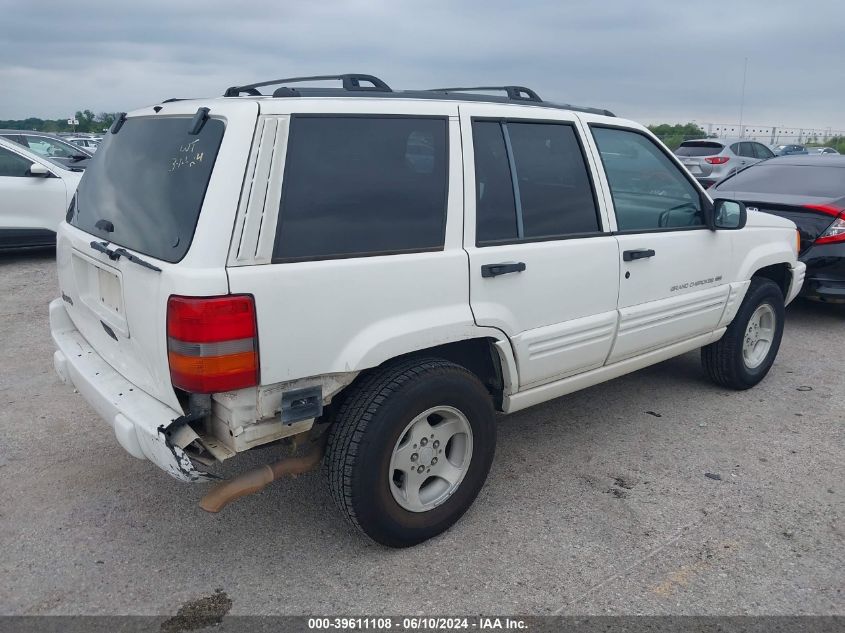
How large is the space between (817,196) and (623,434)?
156 inches

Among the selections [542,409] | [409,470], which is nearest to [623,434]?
[542,409]

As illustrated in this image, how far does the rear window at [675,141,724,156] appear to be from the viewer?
57.5 ft

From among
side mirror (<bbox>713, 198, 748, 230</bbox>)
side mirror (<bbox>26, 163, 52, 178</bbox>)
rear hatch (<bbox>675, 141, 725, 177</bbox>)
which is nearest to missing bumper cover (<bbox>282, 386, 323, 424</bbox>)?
side mirror (<bbox>713, 198, 748, 230</bbox>)

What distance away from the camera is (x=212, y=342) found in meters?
2.38

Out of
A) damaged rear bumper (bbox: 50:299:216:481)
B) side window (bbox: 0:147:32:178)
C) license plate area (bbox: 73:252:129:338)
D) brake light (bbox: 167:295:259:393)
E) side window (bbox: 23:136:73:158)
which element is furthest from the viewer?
side window (bbox: 23:136:73:158)

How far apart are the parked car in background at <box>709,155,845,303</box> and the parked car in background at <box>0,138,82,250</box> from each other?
25.2 ft

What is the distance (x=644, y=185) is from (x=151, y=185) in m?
2.62

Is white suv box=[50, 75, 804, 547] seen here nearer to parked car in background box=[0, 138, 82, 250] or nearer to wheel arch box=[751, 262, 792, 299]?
wheel arch box=[751, 262, 792, 299]

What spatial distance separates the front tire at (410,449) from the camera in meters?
2.71

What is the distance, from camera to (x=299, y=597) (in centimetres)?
269

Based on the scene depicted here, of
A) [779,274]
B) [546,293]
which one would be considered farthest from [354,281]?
[779,274]

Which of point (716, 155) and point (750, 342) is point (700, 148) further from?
point (750, 342)

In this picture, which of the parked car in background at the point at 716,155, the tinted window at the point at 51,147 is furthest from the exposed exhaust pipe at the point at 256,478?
the parked car in background at the point at 716,155

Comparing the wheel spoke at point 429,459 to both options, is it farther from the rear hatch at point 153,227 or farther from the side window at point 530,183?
the rear hatch at point 153,227
